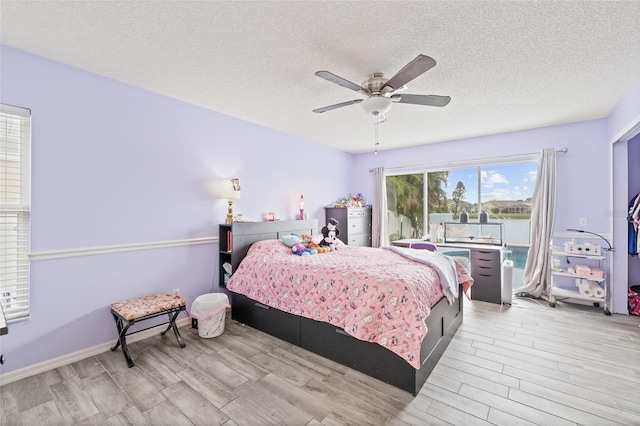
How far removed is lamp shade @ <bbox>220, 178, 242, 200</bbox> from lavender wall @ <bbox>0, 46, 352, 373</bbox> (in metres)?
0.18

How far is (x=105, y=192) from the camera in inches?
103

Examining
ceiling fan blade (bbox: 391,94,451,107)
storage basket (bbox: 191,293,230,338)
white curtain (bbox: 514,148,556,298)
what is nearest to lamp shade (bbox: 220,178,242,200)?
storage basket (bbox: 191,293,230,338)

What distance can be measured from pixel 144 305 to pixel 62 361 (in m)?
0.76

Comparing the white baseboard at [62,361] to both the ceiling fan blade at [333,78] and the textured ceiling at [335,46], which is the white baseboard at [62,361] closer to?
the textured ceiling at [335,46]

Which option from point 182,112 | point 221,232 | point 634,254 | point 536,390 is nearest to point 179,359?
point 221,232

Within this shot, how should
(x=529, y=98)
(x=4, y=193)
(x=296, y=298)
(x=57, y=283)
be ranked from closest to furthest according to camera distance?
(x=4, y=193), (x=57, y=283), (x=296, y=298), (x=529, y=98)

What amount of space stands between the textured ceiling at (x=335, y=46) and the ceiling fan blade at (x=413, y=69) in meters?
0.27

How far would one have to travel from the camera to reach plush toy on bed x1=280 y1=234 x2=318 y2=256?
11.1 ft

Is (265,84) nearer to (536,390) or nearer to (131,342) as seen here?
(131,342)

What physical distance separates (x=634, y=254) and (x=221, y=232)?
5.29 meters

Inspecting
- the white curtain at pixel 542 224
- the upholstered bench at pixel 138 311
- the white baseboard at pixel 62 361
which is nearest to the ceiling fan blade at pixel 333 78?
the upholstered bench at pixel 138 311

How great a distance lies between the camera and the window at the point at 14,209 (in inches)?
85.3

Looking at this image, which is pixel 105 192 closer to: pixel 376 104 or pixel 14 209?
pixel 14 209

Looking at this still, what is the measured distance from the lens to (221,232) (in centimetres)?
357
